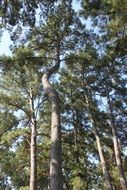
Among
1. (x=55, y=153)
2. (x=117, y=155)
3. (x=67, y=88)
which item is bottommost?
(x=55, y=153)

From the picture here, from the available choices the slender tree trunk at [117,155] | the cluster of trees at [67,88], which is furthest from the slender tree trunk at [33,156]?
the slender tree trunk at [117,155]

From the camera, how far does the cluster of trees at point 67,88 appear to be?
1653cm

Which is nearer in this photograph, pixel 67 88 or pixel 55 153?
pixel 55 153

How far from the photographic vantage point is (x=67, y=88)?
2320 cm

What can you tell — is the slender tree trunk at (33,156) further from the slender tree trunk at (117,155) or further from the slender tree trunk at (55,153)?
the slender tree trunk at (55,153)

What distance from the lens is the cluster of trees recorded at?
1653cm

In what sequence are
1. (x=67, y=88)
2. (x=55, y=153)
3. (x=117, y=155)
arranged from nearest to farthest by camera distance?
(x=55, y=153)
(x=117, y=155)
(x=67, y=88)

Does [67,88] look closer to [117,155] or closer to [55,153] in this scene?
[117,155]

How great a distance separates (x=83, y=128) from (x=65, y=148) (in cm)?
218

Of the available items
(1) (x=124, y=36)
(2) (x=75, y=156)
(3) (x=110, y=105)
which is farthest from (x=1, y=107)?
(1) (x=124, y=36)

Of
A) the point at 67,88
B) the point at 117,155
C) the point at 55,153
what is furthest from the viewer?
the point at 67,88

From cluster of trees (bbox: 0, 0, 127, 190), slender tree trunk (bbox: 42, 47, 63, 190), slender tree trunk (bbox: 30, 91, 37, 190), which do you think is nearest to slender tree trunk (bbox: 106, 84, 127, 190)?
cluster of trees (bbox: 0, 0, 127, 190)

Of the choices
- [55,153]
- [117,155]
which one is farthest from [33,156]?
[55,153]

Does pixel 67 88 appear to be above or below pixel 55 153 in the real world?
above
